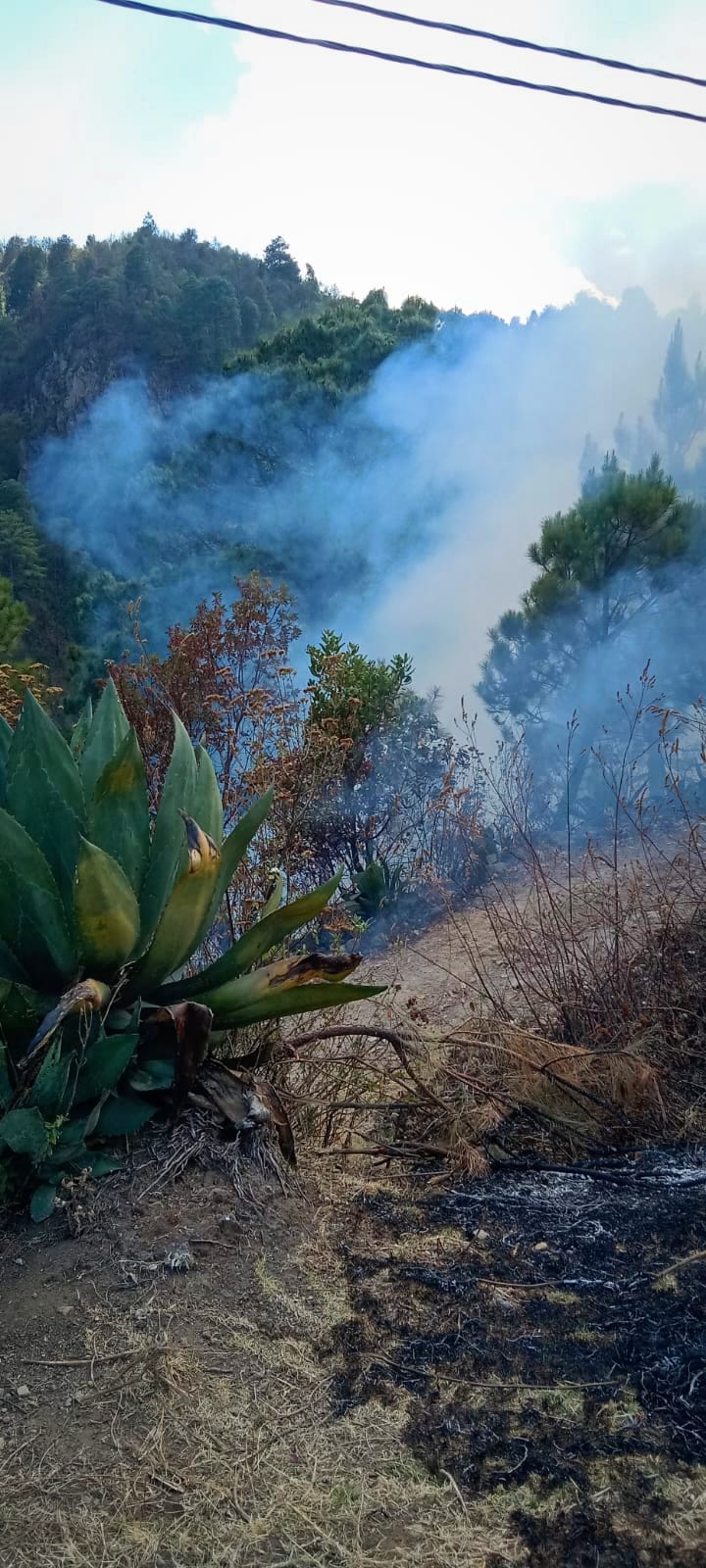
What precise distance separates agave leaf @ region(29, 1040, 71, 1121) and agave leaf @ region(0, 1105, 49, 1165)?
6cm

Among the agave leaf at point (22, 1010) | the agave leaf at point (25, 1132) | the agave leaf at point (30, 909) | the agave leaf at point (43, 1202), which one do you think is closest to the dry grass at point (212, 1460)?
the agave leaf at point (43, 1202)

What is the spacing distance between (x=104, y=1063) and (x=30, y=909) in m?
0.44

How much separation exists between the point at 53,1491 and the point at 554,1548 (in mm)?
909

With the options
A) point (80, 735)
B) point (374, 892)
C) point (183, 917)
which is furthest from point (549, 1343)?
point (374, 892)

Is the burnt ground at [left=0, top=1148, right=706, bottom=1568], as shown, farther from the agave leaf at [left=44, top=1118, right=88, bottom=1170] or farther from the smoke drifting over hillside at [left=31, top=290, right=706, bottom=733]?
the smoke drifting over hillside at [left=31, top=290, right=706, bottom=733]

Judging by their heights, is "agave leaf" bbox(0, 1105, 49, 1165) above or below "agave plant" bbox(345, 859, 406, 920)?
below

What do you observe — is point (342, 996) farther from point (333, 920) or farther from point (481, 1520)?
point (333, 920)

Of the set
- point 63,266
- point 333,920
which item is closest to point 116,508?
point 63,266

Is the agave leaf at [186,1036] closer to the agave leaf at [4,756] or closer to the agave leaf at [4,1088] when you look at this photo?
the agave leaf at [4,1088]

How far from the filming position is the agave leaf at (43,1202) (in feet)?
9.20

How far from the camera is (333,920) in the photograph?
6.09 m

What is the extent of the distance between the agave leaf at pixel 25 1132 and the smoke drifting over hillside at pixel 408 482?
15608 millimetres

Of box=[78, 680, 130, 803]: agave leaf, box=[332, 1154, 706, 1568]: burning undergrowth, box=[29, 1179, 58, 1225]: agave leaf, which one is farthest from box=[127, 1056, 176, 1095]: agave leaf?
box=[78, 680, 130, 803]: agave leaf

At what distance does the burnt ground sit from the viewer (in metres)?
2.00
